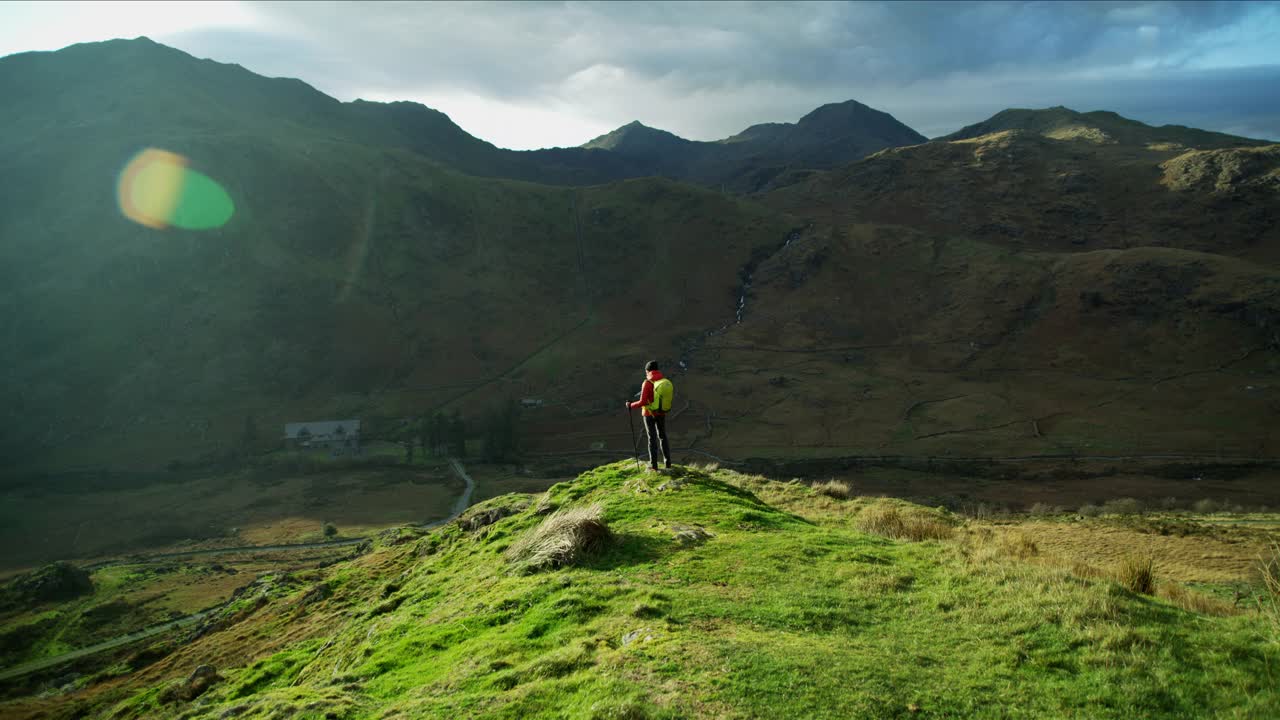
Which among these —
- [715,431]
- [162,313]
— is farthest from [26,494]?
[715,431]

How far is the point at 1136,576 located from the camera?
34.4 feet

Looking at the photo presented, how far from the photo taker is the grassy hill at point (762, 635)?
276 inches

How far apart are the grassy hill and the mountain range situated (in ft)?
185

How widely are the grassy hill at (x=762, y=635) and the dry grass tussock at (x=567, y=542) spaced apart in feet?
0.26

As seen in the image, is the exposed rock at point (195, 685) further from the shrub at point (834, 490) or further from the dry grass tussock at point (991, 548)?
the dry grass tussock at point (991, 548)

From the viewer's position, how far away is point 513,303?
12531 cm

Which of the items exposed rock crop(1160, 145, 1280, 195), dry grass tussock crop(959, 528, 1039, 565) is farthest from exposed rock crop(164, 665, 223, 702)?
exposed rock crop(1160, 145, 1280, 195)

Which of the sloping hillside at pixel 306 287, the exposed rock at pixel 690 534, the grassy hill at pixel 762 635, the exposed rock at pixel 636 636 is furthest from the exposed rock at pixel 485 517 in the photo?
the sloping hillside at pixel 306 287

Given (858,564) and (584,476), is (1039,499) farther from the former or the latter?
(858,564)

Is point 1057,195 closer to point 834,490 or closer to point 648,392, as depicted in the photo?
point 834,490

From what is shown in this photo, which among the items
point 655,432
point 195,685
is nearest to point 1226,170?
point 655,432

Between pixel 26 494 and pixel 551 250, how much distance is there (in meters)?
90.0

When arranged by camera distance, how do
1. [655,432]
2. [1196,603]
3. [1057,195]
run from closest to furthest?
[1196,603], [655,432], [1057,195]

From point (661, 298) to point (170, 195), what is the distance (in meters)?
97.6
